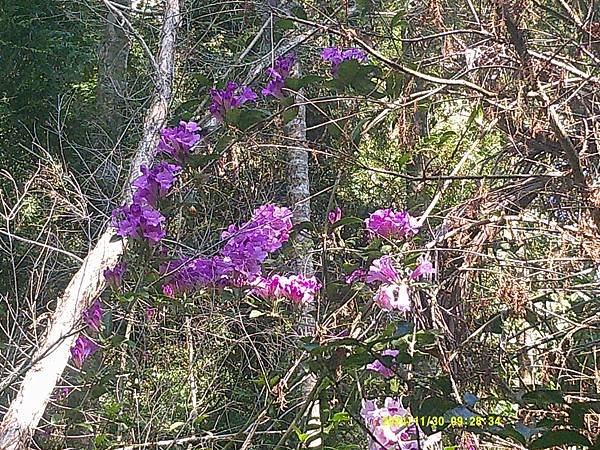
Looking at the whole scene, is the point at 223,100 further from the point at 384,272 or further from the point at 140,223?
the point at 384,272

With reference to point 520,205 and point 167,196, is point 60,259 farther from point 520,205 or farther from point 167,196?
point 520,205

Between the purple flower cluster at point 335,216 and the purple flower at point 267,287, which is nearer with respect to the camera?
the purple flower at point 267,287

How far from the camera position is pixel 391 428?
44.0 inches

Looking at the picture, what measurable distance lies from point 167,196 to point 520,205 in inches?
29.5

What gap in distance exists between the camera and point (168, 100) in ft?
7.98

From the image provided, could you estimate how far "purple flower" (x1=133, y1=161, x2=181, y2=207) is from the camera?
149 centimetres

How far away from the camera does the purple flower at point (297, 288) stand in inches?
56.5

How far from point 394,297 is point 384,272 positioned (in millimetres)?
47

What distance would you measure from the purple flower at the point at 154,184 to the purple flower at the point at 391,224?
16.8 inches

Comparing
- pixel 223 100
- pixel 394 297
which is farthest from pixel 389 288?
pixel 223 100

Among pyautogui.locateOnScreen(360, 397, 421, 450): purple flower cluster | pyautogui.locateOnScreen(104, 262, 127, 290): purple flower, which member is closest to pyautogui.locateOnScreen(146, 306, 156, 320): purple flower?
pyautogui.locateOnScreen(104, 262, 127, 290): purple flower

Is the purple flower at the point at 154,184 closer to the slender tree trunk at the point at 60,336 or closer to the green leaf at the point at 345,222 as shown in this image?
the slender tree trunk at the point at 60,336

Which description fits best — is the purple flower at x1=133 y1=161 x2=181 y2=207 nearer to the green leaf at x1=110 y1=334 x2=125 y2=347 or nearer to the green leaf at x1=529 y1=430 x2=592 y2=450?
the green leaf at x1=110 y1=334 x2=125 y2=347

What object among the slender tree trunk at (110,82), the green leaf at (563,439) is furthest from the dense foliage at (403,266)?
the slender tree trunk at (110,82)
